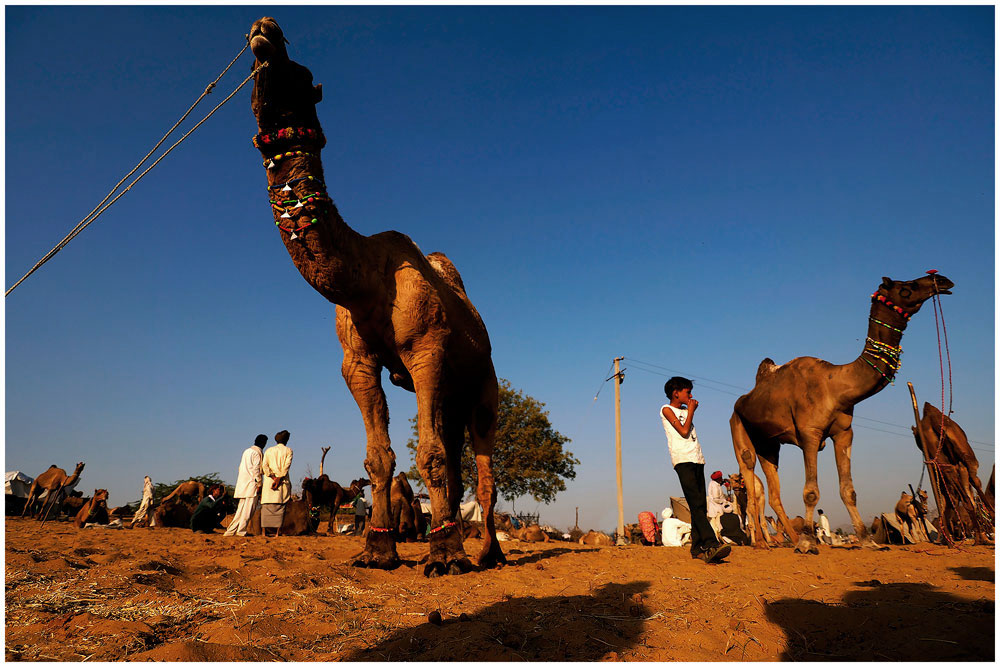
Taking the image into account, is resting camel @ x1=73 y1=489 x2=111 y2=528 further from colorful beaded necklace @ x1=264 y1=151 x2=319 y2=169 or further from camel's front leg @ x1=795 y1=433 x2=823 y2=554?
camel's front leg @ x1=795 y1=433 x2=823 y2=554

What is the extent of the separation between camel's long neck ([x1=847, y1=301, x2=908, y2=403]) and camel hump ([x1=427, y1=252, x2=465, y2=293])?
6654 millimetres

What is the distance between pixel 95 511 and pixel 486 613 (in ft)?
47.7

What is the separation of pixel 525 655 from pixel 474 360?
4421 millimetres

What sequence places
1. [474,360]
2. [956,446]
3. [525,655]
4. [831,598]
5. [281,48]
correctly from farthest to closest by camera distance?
1. [956,446]
2. [474,360]
3. [281,48]
4. [831,598]
5. [525,655]

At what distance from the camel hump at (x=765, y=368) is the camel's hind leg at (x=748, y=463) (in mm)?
892

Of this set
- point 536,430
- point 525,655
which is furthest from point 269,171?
point 536,430

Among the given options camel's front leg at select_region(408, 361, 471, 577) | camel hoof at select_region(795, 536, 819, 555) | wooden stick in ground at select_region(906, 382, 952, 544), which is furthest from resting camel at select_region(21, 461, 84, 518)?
wooden stick in ground at select_region(906, 382, 952, 544)

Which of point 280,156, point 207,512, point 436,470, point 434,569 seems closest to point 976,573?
point 434,569

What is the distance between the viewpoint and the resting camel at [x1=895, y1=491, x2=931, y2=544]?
1352 centimetres

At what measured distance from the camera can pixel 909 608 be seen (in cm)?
357

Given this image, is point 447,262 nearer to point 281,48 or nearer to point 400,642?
point 281,48

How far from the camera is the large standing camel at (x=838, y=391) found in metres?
9.44

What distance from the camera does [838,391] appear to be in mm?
9781

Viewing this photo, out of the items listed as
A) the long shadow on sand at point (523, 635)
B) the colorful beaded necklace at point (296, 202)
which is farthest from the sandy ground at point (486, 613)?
the colorful beaded necklace at point (296, 202)
